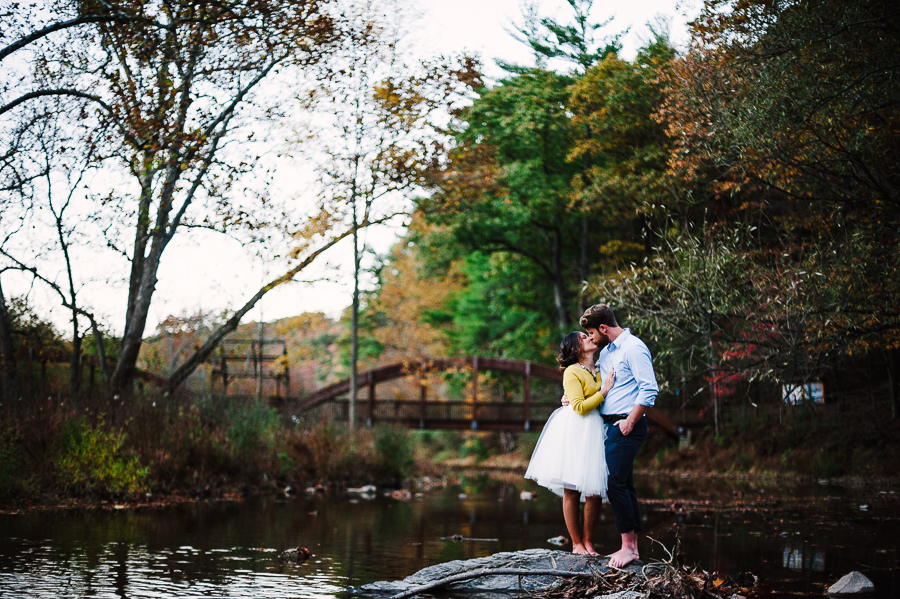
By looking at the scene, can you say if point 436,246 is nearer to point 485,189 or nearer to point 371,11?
point 485,189

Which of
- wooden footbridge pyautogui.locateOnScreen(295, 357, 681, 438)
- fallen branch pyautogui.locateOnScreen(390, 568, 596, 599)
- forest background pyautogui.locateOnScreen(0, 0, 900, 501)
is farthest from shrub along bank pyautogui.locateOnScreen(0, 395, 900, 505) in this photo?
fallen branch pyautogui.locateOnScreen(390, 568, 596, 599)

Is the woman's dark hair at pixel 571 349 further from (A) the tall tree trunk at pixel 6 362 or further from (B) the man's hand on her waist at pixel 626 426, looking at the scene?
(A) the tall tree trunk at pixel 6 362

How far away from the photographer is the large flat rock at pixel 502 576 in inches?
191

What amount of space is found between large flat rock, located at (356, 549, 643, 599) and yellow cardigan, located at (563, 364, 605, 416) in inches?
34.0

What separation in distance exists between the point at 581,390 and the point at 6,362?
8365mm

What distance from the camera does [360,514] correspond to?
10.2 metres

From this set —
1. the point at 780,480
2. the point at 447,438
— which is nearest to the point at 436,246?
the point at 780,480

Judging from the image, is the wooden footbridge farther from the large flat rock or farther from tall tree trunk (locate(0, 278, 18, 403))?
the large flat rock

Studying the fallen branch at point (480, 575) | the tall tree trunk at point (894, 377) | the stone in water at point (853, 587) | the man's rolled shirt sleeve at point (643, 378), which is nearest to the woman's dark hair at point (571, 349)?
the man's rolled shirt sleeve at point (643, 378)

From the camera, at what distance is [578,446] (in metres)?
5.26

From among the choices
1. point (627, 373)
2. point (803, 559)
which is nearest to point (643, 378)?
point (627, 373)

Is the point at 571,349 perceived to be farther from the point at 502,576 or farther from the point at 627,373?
the point at 502,576

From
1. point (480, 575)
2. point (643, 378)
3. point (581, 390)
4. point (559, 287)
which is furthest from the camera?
point (559, 287)

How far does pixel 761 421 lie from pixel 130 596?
70.2 ft
